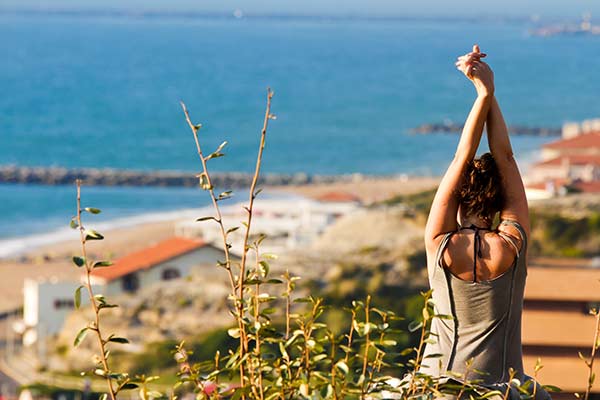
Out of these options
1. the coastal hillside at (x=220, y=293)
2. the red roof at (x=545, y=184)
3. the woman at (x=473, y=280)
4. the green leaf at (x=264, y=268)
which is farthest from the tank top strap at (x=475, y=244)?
the red roof at (x=545, y=184)

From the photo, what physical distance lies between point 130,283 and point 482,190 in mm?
30320

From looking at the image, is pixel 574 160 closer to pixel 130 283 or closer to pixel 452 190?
pixel 130 283

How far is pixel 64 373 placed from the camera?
81.7 ft

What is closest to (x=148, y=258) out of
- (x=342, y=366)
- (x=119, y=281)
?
(x=119, y=281)

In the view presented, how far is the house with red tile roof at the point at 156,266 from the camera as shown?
104 feet

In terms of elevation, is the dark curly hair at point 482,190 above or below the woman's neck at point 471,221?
above

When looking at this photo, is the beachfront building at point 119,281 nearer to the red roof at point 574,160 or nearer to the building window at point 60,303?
the building window at point 60,303

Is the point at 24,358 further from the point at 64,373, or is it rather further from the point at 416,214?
the point at 416,214

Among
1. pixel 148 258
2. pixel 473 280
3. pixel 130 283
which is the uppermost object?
pixel 473 280

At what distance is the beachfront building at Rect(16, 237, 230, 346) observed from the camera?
95.2 feet

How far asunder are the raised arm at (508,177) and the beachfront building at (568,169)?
128ft

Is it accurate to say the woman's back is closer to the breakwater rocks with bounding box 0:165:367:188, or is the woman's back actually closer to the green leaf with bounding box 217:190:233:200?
the green leaf with bounding box 217:190:233:200

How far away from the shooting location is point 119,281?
31812 millimetres

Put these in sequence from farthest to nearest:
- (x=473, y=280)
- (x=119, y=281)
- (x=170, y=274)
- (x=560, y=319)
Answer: (x=170, y=274)
(x=119, y=281)
(x=560, y=319)
(x=473, y=280)
